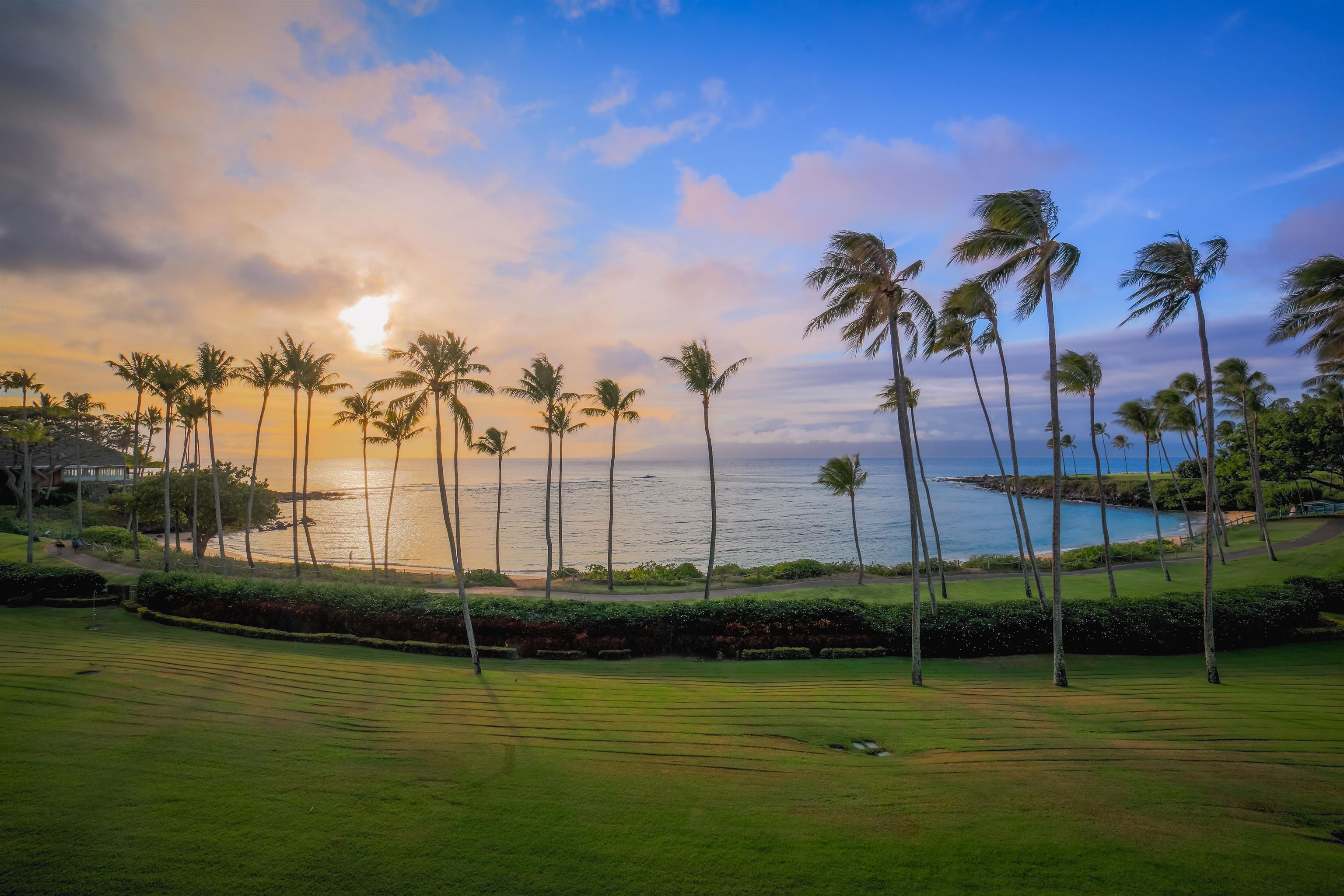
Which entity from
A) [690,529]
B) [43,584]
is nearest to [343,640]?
[43,584]

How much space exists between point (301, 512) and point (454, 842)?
117 metres

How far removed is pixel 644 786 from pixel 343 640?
1462cm

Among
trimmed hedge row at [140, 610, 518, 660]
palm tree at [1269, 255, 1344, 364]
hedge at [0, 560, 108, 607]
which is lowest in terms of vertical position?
trimmed hedge row at [140, 610, 518, 660]

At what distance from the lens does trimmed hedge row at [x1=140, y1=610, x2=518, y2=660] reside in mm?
17656

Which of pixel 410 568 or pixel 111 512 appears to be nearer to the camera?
pixel 410 568

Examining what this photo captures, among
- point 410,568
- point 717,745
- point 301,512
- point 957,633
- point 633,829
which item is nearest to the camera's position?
point 633,829

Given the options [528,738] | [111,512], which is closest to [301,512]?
[111,512]

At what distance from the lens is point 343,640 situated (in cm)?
1841

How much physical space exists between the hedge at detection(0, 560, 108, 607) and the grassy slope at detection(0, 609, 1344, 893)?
13076 mm

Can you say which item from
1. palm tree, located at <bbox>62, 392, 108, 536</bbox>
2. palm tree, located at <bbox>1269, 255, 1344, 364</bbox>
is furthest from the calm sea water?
palm tree, located at <bbox>1269, 255, 1344, 364</bbox>

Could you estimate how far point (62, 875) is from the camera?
5660 mm

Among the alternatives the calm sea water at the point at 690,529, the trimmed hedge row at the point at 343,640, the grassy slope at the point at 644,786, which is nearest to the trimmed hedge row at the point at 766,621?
the trimmed hedge row at the point at 343,640

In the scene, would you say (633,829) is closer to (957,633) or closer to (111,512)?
(957,633)

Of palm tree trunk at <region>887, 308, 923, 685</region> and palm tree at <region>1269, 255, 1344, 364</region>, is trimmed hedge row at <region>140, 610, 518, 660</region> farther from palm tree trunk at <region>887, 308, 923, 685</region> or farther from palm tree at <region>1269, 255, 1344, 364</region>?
palm tree at <region>1269, 255, 1344, 364</region>
